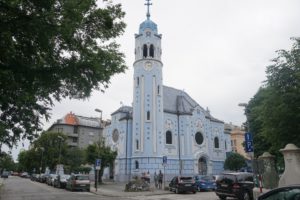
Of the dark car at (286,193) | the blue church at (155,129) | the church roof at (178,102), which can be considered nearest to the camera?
the dark car at (286,193)

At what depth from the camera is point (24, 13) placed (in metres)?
10.2

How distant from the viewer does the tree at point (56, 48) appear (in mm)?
10039

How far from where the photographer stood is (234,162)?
187 feet

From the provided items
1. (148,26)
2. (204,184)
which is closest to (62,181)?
(204,184)

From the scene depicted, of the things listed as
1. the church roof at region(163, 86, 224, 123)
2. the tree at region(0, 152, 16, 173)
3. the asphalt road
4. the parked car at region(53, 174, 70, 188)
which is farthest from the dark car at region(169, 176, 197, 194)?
the church roof at region(163, 86, 224, 123)

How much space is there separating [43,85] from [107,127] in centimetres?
5196

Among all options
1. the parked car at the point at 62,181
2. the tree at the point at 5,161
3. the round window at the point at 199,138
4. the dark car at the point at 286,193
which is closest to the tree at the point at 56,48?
the dark car at the point at 286,193

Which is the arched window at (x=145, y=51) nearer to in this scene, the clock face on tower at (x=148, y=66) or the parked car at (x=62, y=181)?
the clock face on tower at (x=148, y=66)

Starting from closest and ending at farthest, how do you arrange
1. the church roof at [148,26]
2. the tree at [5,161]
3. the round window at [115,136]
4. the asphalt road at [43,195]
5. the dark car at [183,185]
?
the asphalt road at [43,195] < the tree at [5,161] < the dark car at [183,185] < the church roof at [148,26] < the round window at [115,136]

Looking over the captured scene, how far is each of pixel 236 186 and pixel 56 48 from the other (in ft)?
41.6

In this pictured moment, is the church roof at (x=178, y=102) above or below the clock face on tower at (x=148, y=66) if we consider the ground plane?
below

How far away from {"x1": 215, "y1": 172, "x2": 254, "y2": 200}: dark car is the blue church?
94.6ft

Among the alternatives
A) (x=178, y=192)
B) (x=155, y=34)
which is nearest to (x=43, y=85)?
(x=178, y=192)

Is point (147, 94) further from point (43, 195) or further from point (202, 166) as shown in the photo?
point (43, 195)
